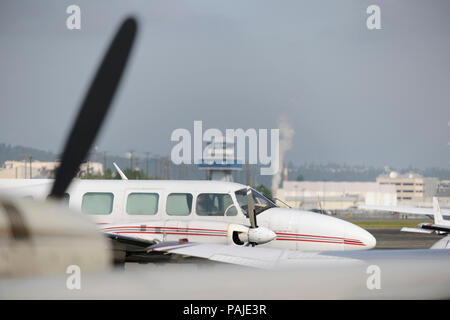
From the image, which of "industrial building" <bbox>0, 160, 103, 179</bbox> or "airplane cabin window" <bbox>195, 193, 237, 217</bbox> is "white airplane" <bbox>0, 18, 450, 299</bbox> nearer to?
"industrial building" <bbox>0, 160, 103, 179</bbox>

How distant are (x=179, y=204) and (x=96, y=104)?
12654 mm

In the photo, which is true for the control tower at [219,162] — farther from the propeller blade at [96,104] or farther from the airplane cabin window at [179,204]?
A: the propeller blade at [96,104]

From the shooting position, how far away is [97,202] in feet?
46.3

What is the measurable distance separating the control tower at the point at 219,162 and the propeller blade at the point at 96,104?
95119mm

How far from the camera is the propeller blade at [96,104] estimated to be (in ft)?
4.37

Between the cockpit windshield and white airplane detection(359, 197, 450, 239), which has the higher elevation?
the cockpit windshield

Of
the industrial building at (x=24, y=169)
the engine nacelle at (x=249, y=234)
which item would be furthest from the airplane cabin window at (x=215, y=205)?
the industrial building at (x=24, y=169)

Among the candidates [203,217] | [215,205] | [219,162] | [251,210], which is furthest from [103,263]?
[219,162]

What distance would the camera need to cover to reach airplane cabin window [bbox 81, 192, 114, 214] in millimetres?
14000

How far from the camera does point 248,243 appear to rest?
13.2 meters

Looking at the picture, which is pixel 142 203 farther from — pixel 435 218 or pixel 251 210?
pixel 435 218

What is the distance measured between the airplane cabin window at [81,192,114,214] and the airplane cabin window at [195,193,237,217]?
2.04 metres

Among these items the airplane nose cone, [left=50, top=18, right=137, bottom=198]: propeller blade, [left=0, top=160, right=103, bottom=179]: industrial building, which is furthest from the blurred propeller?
[left=50, top=18, right=137, bottom=198]: propeller blade
